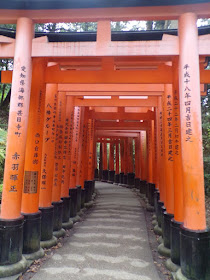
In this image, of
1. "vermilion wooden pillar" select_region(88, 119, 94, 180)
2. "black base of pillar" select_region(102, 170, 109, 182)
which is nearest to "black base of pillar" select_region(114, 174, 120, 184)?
"black base of pillar" select_region(102, 170, 109, 182)

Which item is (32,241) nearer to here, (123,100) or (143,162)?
(123,100)

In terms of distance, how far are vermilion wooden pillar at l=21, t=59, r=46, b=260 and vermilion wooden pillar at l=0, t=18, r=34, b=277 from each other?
1.65 ft

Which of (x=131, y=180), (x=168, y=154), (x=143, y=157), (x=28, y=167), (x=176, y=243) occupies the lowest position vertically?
(x=176, y=243)

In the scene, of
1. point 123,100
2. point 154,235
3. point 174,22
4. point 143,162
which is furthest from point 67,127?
point 143,162

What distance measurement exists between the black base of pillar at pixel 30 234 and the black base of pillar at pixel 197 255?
2.98 meters

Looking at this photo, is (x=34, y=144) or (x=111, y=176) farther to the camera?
(x=111, y=176)

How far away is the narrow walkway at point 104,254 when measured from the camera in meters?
Answer: 4.14

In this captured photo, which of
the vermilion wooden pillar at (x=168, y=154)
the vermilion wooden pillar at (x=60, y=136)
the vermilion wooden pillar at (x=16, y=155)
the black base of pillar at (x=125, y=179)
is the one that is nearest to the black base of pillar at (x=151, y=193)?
the vermilion wooden pillar at (x=168, y=154)

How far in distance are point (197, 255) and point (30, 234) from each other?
3.19 meters

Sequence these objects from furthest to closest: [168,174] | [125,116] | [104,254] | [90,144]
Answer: [90,144], [125,116], [168,174], [104,254]

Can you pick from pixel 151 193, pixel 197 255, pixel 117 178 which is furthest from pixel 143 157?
pixel 197 255

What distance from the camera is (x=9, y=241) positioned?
12.9ft

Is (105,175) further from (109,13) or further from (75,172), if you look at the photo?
(109,13)

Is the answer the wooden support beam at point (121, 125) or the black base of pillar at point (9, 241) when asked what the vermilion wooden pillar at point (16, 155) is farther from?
the wooden support beam at point (121, 125)
